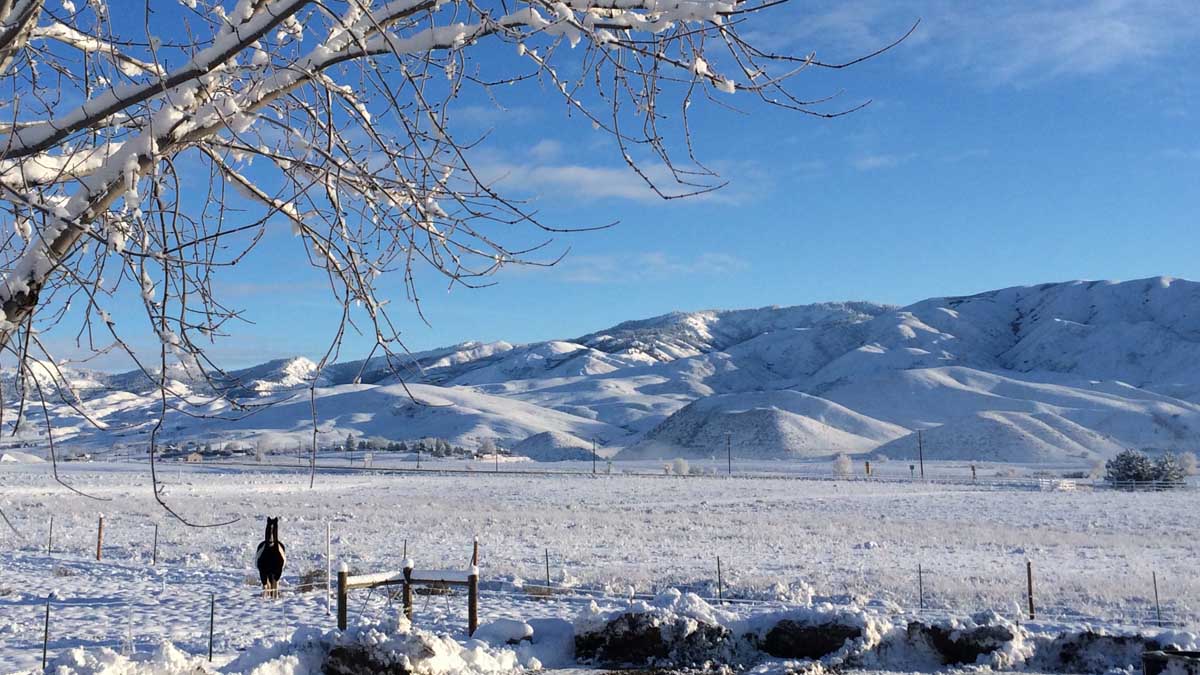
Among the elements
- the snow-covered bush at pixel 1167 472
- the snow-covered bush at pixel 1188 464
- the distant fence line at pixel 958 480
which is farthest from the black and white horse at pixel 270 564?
the snow-covered bush at pixel 1188 464

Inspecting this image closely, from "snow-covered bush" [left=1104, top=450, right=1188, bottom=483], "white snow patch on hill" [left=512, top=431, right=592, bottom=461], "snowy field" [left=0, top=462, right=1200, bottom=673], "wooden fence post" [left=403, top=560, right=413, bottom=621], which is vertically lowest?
"snowy field" [left=0, top=462, right=1200, bottom=673]

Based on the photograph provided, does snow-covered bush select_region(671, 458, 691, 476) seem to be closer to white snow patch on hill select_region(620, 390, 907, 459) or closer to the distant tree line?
white snow patch on hill select_region(620, 390, 907, 459)

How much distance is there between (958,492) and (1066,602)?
40389 millimetres

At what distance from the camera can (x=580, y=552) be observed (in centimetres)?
2691

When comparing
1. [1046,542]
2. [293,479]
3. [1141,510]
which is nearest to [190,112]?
[1046,542]

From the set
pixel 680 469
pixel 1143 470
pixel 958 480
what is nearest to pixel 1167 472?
pixel 1143 470

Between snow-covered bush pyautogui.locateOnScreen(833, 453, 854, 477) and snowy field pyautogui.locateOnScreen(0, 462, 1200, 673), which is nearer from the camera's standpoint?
snowy field pyautogui.locateOnScreen(0, 462, 1200, 673)

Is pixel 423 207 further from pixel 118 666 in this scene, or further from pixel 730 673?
pixel 730 673

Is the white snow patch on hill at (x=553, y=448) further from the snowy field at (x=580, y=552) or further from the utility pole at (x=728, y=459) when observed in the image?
the snowy field at (x=580, y=552)

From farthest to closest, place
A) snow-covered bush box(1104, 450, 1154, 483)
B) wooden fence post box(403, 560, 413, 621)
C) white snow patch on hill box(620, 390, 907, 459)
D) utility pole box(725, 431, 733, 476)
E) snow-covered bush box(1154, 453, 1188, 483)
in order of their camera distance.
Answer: white snow patch on hill box(620, 390, 907, 459) → utility pole box(725, 431, 733, 476) → snow-covered bush box(1104, 450, 1154, 483) → snow-covered bush box(1154, 453, 1188, 483) → wooden fence post box(403, 560, 413, 621)

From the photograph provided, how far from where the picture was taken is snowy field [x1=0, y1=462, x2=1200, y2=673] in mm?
16156

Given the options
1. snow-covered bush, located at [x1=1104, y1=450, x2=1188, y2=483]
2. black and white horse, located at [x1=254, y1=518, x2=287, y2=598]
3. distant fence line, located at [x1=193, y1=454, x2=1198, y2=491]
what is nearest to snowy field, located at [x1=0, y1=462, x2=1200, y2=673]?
black and white horse, located at [x1=254, y1=518, x2=287, y2=598]

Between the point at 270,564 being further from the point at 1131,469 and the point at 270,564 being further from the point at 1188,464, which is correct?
the point at 1188,464

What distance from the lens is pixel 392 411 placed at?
196125 millimetres
